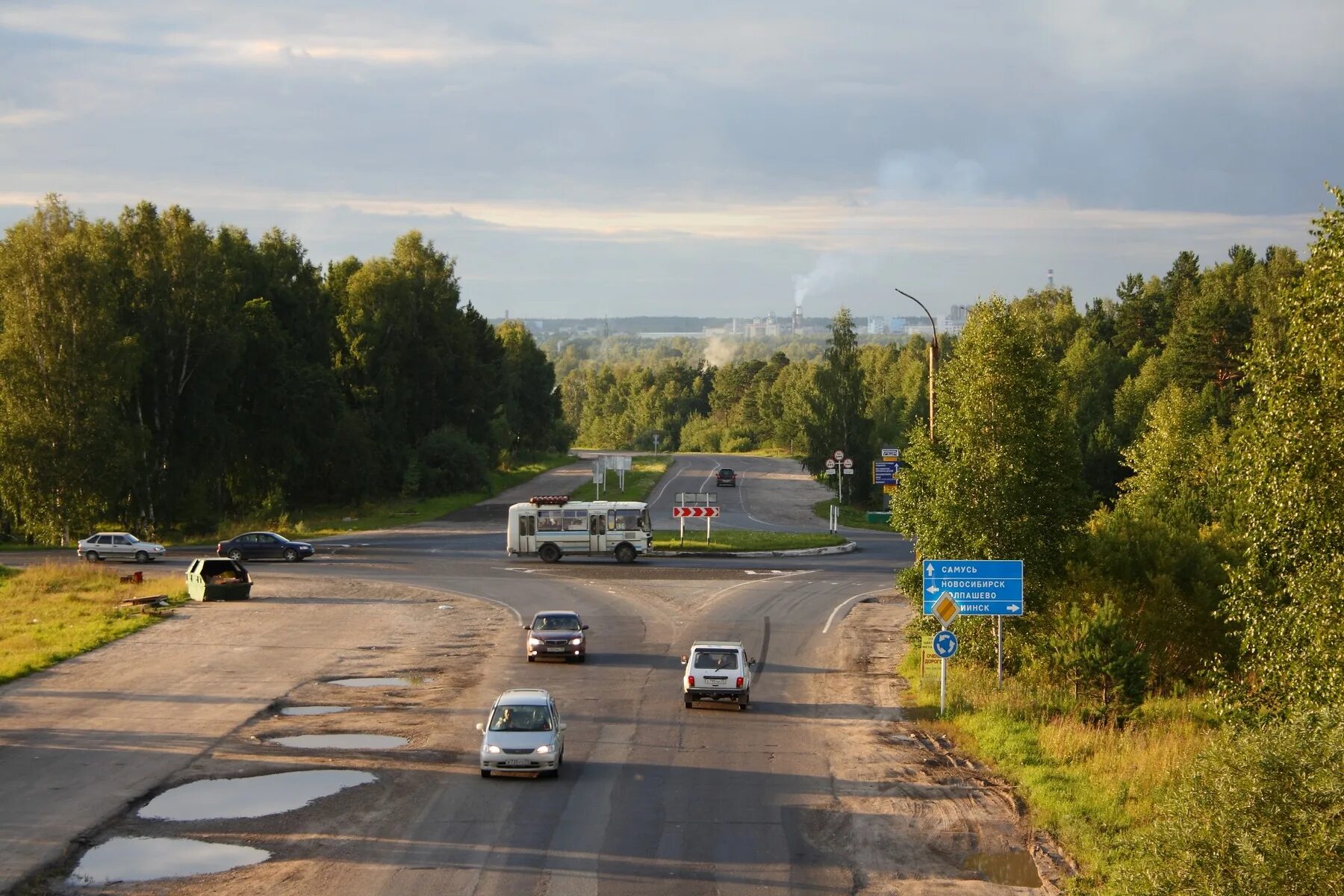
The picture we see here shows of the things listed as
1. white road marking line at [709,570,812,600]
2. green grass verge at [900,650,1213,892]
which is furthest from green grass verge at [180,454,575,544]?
green grass verge at [900,650,1213,892]

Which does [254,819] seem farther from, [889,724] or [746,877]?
[889,724]

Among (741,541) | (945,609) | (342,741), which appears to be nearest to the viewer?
(342,741)

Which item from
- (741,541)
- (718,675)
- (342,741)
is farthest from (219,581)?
(741,541)

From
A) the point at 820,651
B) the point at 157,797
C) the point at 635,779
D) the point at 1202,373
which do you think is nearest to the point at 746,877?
the point at 635,779

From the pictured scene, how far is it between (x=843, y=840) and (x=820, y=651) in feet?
58.6

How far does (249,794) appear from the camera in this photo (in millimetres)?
20188

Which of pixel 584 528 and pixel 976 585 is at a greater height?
pixel 976 585

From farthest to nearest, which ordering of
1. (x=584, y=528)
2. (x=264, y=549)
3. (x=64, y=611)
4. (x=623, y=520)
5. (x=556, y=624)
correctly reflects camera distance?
(x=264, y=549)
(x=623, y=520)
(x=584, y=528)
(x=64, y=611)
(x=556, y=624)

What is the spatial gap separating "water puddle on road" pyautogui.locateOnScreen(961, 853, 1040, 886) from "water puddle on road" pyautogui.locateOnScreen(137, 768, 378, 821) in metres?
10.5

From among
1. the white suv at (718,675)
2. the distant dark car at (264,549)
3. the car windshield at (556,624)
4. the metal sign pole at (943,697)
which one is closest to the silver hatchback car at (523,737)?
the white suv at (718,675)

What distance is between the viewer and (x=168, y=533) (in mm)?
69562

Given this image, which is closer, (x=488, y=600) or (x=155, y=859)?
(x=155, y=859)

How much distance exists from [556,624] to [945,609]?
1119cm

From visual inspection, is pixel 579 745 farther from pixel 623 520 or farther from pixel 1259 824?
pixel 623 520
